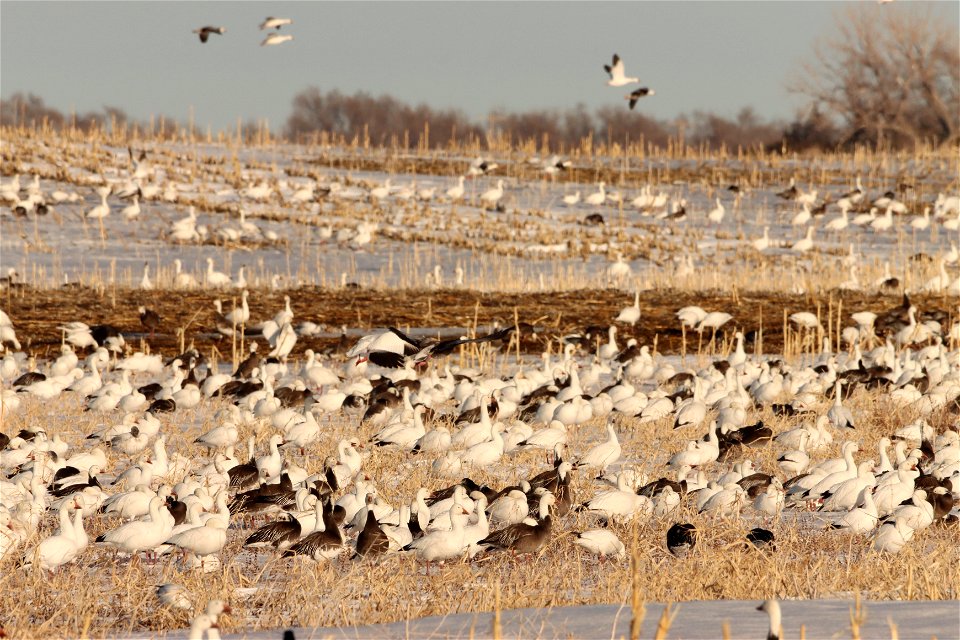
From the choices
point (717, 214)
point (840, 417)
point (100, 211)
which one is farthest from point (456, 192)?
point (840, 417)

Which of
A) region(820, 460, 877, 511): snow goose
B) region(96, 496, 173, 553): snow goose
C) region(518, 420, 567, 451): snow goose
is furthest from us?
region(518, 420, 567, 451): snow goose

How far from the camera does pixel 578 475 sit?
1164 centimetres

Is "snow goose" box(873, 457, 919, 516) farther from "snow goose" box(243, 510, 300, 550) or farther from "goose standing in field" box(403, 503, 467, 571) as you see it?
"snow goose" box(243, 510, 300, 550)

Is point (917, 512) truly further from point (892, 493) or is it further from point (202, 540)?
point (202, 540)

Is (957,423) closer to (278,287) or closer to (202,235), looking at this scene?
(278,287)

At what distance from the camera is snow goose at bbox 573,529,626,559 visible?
27.5 feet

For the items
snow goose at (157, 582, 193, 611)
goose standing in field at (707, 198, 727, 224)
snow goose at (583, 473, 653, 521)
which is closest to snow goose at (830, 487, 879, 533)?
snow goose at (583, 473, 653, 521)

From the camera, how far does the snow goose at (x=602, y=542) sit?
837cm

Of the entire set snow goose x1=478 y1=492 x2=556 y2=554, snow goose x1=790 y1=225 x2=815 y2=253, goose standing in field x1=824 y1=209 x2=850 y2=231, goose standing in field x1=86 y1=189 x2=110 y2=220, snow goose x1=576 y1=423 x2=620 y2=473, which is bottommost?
snow goose x1=576 y1=423 x2=620 y2=473

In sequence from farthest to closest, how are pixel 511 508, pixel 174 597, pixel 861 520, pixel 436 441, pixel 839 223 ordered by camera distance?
pixel 839 223 → pixel 436 441 → pixel 511 508 → pixel 861 520 → pixel 174 597

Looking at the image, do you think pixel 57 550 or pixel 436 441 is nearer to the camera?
pixel 57 550

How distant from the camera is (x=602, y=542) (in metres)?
8.38

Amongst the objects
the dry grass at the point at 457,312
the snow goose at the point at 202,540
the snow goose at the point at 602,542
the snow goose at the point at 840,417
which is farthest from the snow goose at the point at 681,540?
the dry grass at the point at 457,312

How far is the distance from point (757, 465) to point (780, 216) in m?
26.4
